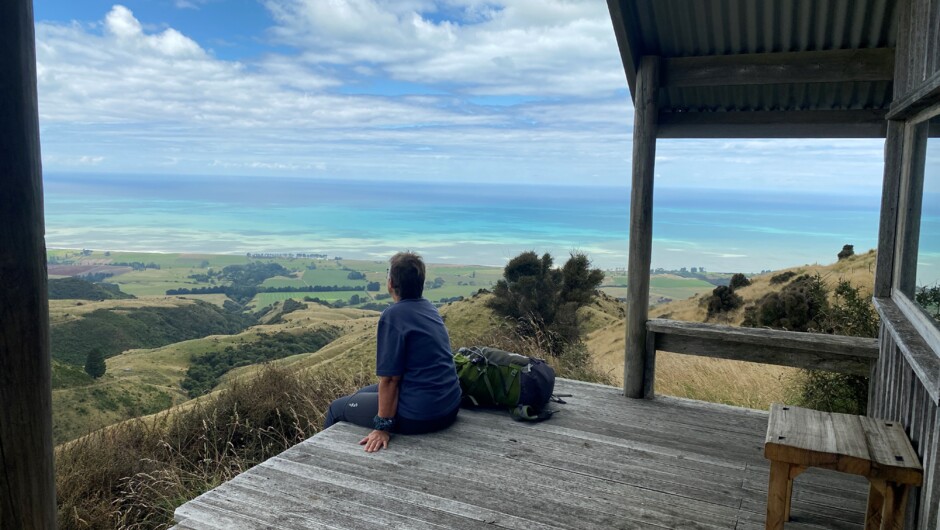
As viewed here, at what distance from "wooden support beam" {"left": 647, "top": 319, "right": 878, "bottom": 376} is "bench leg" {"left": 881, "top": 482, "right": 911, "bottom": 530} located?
7.66 ft

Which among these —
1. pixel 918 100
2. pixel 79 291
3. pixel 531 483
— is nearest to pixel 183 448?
pixel 531 483

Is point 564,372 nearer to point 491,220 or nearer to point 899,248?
point 899,248

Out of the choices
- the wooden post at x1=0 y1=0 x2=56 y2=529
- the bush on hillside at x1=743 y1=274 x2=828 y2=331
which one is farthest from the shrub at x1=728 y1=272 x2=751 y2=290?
the wooden post at x1=0 y1=0 x2=56 y2=529

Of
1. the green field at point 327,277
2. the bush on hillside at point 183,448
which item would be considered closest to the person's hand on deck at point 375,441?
the bush on hillside at point 183,448

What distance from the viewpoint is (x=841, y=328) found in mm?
8211

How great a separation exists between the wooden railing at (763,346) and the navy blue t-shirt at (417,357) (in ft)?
6.57

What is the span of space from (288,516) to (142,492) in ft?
10.6

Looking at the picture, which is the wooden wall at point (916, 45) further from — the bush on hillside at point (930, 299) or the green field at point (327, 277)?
the green field at point (327, 277)

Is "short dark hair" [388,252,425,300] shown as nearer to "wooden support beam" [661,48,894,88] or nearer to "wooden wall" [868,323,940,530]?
"wooden support beam" [661,48,894,88]

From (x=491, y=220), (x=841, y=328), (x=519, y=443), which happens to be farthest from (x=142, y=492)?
(x=491, y=220)

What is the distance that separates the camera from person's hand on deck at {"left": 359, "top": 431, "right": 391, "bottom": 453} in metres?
4.51

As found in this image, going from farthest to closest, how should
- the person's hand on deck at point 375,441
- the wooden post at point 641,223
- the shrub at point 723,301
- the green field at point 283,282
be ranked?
the green field at point 283,282
the shrub at point 723,301
the wooden post at point 641,223
the person's hand on deck at point 375,441

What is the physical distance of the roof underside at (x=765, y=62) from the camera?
4945 mm

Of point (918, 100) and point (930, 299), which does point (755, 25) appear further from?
point (930, 299)
